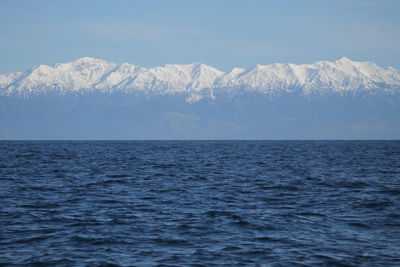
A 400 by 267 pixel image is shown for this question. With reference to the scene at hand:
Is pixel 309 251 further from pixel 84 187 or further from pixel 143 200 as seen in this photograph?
pixel 84 187

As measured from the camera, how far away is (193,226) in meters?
22.3

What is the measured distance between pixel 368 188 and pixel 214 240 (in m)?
19.7

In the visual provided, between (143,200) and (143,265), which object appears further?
(143,200)

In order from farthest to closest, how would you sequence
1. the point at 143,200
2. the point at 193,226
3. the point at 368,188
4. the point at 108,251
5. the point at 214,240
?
the point at 368,188 < the point at 143,200 < the point at 193,226 < the point at 214,240 < the point at 108,251

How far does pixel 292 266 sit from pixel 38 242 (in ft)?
29.1

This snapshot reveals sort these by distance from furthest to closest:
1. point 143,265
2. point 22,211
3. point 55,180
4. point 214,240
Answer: point 55,180
point 22,211
point 214,240
point 143,265

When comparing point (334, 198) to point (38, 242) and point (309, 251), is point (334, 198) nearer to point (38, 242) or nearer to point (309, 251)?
point (309, 251)

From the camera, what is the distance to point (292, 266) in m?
16.5

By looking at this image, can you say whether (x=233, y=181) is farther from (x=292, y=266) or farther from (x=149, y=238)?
(x=292, y=266)

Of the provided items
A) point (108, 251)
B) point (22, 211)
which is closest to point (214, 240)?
point (108, 251)

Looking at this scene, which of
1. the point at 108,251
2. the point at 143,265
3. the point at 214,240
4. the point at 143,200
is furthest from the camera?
the point at 143,200

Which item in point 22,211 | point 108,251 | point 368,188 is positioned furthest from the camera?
point 368,188

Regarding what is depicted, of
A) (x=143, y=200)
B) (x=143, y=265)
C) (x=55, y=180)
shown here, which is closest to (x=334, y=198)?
(x=143, y=200)

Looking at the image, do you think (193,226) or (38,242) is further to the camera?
(193,226)
